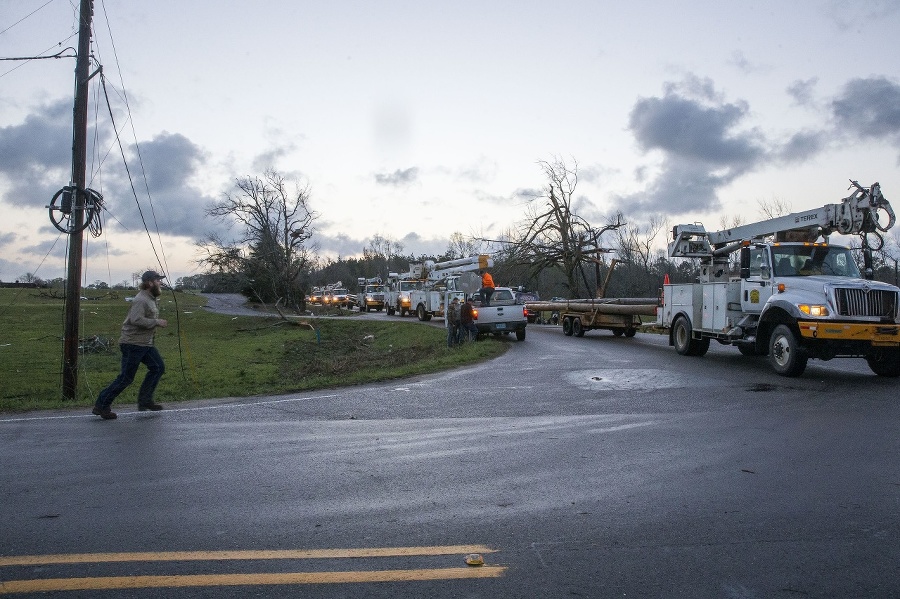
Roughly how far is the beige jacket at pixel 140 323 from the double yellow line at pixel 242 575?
5.67m

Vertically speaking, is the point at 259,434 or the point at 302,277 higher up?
the point at 302,277

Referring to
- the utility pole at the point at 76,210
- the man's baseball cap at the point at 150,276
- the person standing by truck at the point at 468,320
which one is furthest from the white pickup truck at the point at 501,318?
the man's baseball cap at the point at 150,276

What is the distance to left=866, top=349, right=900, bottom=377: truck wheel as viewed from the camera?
12578 millimetres

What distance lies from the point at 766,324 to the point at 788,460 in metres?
7.86

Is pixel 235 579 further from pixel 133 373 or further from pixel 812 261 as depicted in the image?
pixel 812 261

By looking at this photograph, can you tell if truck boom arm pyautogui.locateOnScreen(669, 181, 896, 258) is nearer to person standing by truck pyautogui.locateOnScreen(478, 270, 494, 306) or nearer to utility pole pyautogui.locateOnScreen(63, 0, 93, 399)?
person standing by truck pyautogui.locateOnScreen(478, 270, 494, 306)

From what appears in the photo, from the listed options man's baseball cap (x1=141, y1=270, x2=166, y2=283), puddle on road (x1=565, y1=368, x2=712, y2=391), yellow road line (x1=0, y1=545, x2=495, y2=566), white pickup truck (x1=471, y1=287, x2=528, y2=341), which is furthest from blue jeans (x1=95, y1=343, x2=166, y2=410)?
white pickup truck (x1=471, y1=287, x2=528, y2=341)

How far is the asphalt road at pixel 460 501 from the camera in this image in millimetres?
3920

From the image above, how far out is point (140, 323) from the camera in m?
9.49

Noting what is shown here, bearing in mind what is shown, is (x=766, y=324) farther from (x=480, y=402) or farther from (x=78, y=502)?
(x=78, y=502)

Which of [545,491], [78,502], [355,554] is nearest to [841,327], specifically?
[545,491]

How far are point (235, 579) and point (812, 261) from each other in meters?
13.4

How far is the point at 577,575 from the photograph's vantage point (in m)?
3.94

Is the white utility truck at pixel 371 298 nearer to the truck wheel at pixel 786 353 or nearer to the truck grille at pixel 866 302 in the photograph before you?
the truck wheel at pixel 786 353
